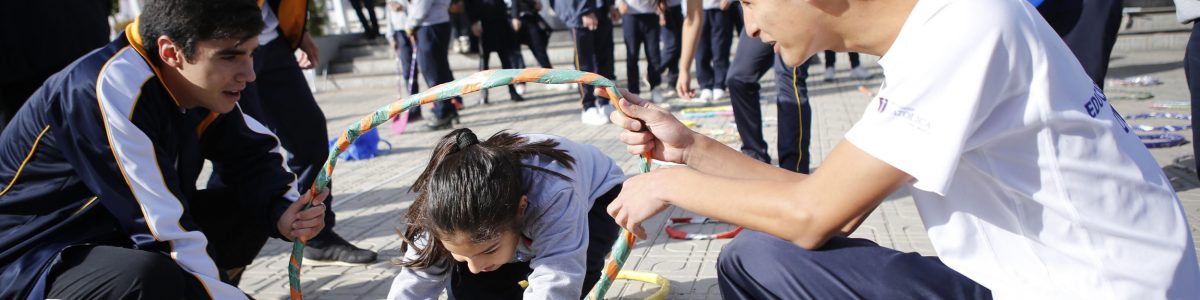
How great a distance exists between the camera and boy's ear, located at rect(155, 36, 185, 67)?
8.31ft

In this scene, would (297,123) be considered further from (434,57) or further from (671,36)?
(671,36)

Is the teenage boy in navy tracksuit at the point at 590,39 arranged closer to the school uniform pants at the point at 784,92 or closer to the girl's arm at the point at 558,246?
the school uniform pants at the point at 784,92

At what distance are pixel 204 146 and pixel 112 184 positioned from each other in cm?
72

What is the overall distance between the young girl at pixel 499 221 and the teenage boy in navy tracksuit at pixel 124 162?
0.59m

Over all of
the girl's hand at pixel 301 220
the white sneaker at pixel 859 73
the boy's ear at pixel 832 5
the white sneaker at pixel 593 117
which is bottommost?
the white sneaker at pixel 859 73

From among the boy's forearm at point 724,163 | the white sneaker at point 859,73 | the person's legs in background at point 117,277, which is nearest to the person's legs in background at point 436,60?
the white sneaker at point 859,73

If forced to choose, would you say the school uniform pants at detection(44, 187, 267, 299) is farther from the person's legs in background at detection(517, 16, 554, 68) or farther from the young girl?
the person's legs in background at detection(517, 16, 554, 68)

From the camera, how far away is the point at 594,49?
8.33 meters

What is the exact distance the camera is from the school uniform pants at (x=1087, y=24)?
12.2ft

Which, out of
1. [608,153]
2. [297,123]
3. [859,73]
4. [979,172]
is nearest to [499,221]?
[979,172]

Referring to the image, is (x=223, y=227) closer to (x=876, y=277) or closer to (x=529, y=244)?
(x=529, y=244)

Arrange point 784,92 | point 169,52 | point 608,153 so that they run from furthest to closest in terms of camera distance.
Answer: point 608,153
point 784,92
point 169,52

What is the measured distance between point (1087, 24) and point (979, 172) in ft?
8.74

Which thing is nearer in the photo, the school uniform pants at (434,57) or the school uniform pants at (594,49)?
the school uniform pants at (594,49)
